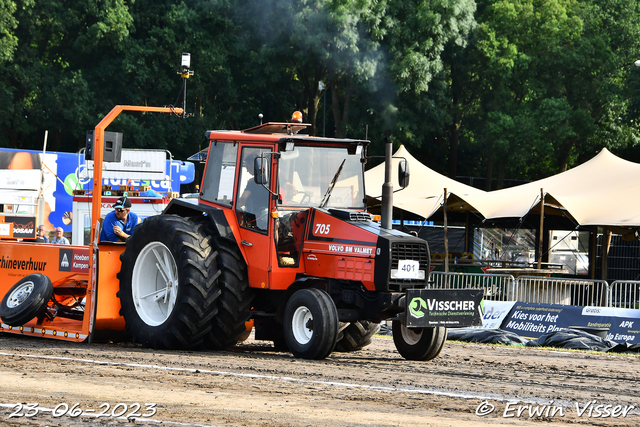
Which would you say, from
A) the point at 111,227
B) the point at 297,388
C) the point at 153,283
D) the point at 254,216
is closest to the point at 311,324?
the point at 254,216

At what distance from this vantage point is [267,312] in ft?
33.5

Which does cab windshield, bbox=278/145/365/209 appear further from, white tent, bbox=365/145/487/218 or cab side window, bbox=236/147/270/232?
white tent, bbox=365/145/487/218

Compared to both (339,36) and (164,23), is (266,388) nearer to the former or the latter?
(339,36)

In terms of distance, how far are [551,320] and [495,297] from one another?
213cm

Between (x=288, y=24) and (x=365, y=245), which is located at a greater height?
(x=288, y=24)

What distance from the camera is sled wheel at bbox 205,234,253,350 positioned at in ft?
32.2

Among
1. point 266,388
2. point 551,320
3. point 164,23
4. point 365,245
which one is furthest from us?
point 164,23

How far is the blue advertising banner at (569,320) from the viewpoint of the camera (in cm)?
1461

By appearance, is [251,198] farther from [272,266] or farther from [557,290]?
[557,290]

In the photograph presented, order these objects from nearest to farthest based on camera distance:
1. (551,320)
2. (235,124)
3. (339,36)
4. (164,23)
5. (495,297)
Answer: (551,320) → (495,297) → (339,36) → (164,23) → (235,124)

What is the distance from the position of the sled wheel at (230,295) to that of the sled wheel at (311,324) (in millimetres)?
621

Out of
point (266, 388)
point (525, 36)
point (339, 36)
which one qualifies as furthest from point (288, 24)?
point (266, 388)

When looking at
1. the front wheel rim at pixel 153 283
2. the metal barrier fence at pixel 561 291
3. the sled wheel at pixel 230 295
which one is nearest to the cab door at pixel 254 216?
the sled wheel at pixel 230 295

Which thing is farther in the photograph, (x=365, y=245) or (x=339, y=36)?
(x=339, y=36)
